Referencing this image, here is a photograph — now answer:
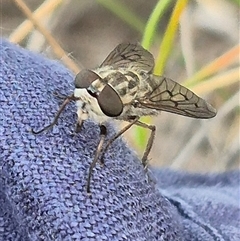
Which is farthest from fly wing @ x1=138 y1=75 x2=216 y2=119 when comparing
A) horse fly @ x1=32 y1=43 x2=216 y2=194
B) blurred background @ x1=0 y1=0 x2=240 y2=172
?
blurred background @ x1=0 y1=0 x2=240 y2=172

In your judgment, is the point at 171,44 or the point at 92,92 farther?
the point at 171,44

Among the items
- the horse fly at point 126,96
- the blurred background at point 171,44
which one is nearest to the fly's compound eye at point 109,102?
the horse fly at point 126,96

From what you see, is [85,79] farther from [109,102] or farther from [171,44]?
[171,44]

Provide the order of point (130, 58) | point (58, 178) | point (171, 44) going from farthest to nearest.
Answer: point (171, 44) < point (130, 58) < point (58, 178)

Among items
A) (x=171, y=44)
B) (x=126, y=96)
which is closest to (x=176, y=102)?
(x=126, y=96)

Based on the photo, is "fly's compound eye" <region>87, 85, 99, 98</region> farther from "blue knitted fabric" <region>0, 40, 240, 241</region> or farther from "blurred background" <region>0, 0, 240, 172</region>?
"blurred background" <region>0, 0, 240, 172</region>

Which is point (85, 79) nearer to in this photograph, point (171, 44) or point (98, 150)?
point (98, 150)

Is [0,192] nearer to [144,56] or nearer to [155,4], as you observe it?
[144,56]

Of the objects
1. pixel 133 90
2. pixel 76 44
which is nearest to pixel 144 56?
pixel 133 90

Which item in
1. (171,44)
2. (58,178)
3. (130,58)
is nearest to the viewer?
(58,178)
